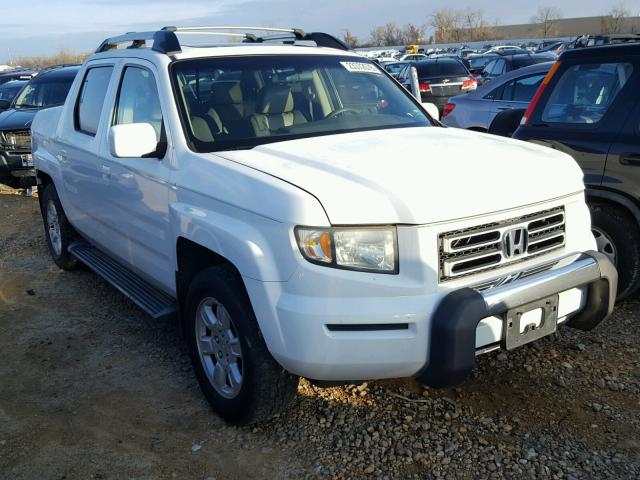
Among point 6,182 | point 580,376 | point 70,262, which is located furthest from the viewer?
point 6,182

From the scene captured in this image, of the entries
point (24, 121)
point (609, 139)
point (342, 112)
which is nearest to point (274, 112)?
point (342, 112)

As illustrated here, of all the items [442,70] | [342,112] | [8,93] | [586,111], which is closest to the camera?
[342,112]

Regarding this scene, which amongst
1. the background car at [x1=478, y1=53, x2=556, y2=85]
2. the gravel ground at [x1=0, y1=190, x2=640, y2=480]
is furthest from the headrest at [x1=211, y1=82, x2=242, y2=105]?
the background car at [x1=478, y1=53, x2=556, y2=85]

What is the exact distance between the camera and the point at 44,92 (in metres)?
11.0

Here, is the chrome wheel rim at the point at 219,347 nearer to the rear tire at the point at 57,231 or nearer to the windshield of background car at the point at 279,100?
the windshield of background car at the point at 279,100

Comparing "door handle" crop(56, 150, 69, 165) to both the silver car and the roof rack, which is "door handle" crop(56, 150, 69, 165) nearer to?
the roof rack

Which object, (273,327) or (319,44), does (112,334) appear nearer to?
(273,327)

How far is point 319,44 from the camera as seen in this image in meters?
4.91

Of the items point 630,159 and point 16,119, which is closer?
point 630,159

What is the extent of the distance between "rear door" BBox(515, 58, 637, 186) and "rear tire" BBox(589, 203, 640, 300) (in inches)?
8.9

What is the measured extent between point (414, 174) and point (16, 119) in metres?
9.18

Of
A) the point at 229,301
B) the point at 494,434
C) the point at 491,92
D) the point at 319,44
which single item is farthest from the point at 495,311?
the point at 491,92

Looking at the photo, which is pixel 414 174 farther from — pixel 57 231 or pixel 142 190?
pixel 57 231

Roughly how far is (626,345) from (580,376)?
1.88 feet
